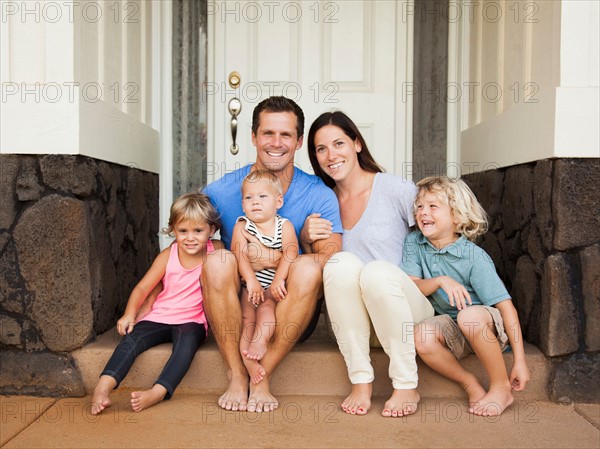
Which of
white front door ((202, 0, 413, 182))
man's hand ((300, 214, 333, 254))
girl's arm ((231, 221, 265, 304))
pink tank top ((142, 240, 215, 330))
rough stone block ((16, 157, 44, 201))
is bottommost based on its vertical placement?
pink tank top ((142, 240, 215, 330))

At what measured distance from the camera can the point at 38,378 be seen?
8.09 ft

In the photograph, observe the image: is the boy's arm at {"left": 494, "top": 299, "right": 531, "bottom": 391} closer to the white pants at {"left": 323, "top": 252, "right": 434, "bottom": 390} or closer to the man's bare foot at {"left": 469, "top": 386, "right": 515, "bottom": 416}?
the man's bare foot at {"left": 469, "top": 386, "right": 515, "bottom": 416}

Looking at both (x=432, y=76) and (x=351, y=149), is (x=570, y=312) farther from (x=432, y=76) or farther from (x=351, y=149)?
(x=432, y=76)

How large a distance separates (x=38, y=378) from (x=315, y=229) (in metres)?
1.14

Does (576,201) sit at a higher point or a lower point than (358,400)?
higher

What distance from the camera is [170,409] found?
2.28m

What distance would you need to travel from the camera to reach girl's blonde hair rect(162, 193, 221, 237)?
8.11 ft

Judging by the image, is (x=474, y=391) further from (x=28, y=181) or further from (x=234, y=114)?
(x=234, y=114)

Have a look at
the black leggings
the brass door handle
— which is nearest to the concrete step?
the black leggings

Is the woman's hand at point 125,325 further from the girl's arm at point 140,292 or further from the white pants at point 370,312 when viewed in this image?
the white pants at point 370,312

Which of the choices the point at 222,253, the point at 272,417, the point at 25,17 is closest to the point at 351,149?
the point at 222,253

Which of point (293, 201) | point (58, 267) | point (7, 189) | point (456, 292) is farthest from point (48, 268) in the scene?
point (456, 292)

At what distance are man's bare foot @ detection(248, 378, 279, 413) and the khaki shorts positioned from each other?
588 mm

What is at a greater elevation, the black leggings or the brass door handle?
the brass door handle
